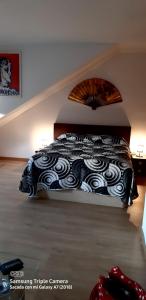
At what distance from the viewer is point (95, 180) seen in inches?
133

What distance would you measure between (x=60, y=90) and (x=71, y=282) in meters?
3.80

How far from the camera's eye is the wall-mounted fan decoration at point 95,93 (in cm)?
492

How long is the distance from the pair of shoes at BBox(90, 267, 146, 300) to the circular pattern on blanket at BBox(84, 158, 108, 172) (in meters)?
1.82

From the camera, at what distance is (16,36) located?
3.54m

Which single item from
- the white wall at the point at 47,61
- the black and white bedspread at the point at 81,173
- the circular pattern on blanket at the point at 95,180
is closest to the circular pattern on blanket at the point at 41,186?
the black and white bedspread at the point at 81,173

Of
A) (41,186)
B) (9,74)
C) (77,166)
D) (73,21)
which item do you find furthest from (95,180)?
(9,74)

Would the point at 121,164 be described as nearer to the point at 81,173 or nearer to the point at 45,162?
the point at 81,173

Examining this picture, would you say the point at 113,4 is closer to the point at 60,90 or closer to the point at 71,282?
the point at 71,282

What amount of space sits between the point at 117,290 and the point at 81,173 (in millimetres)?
1961

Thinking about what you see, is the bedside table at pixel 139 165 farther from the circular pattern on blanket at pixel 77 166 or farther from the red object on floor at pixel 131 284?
the red object on floor at pixel 131 284

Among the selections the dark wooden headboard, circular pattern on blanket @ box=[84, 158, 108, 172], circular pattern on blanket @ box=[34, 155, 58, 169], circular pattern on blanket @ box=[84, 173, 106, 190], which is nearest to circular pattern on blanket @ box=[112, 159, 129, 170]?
circular pattern on blanket @ box=[84, 158, 108, 172]

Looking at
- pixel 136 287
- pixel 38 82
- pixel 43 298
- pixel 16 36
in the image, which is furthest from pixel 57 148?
pixel 136 287

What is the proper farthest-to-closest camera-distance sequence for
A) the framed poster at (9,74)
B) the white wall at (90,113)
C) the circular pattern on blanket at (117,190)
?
the white wall at (90,113)
the framed poster at (9,74)
the circular pattern on blanket at (117,190)

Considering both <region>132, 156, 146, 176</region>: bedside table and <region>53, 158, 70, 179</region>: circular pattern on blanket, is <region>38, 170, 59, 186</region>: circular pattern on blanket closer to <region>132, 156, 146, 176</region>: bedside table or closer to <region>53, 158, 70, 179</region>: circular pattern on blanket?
<region>53, 158, 70, 179</region>: circular pattern on blanket
